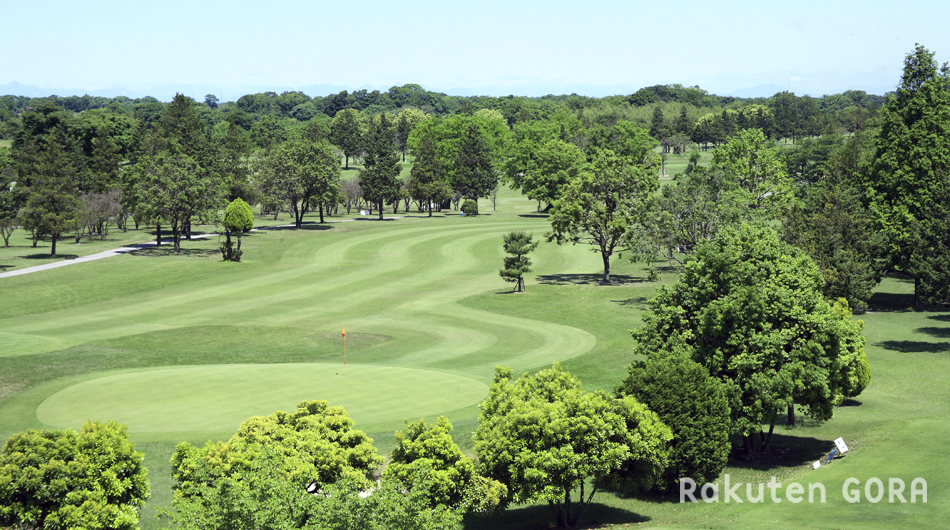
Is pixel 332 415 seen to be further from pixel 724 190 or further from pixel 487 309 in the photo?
pixel 724 190

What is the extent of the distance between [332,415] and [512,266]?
1845 inches

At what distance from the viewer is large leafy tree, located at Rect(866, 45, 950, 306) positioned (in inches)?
2534

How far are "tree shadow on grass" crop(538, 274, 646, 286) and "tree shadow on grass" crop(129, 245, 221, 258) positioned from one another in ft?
129

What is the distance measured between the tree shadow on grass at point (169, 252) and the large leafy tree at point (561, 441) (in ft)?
236

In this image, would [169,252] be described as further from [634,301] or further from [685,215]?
[685,215]

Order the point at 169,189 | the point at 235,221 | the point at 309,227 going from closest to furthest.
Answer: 1. the point at 235,221
2. the point at 169,189
3. the point at 309,227

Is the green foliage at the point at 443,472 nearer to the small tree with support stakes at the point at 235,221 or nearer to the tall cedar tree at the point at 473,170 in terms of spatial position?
the small tree with support stakes at the point at 235,221

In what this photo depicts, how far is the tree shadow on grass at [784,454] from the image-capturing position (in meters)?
33.8

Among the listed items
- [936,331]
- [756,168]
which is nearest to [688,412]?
[936,331]

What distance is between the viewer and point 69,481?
22641 mm

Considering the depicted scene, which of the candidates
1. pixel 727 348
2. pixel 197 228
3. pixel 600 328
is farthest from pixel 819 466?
pixel 197 228

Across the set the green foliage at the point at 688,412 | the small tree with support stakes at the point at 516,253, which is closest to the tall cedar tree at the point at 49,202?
the small tree with support stakes at the point at 516,253

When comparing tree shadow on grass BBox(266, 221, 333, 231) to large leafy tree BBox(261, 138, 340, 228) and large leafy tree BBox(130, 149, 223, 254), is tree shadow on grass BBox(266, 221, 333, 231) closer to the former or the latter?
large leafy tree BBox(261, 138, 340, 228)

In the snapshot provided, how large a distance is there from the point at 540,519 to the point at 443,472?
6.36 meters
